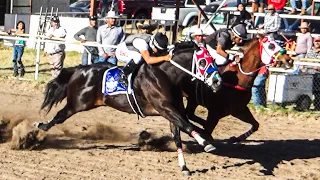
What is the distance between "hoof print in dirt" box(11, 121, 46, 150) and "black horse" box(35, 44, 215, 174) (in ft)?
0.55

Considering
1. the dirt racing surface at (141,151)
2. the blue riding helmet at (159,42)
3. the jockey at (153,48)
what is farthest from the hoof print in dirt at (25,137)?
the blue riding helmet at (159,42)

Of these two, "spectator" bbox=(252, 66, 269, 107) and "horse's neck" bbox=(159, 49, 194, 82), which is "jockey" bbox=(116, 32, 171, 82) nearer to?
"horse's neck" bbox=(159, 49, 194, 82)

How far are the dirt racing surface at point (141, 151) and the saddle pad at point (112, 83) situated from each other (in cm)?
85

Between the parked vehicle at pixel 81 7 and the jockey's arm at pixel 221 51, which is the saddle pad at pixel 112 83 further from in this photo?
the parked vehicle at pixel 81 7

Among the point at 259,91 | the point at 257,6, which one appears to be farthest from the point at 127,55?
the point at 257,6

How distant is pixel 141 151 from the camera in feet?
33.7

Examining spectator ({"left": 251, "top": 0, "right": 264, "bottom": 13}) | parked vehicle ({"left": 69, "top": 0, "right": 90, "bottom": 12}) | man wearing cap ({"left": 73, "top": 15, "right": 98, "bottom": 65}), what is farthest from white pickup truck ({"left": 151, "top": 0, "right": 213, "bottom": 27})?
man wearing cap ({"left": 73, "top": 15, "right": 98, "bottom": 65})

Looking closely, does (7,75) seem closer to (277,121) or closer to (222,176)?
(277,121)

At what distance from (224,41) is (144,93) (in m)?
1.59

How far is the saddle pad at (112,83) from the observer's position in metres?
9.89

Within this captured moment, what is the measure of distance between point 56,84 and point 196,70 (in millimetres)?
2400

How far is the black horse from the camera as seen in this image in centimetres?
910

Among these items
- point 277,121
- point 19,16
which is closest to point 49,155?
point 277,121

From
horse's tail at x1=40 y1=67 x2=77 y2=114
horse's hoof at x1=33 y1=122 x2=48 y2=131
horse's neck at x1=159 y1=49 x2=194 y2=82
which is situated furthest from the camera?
horse's tail at x1=40 y1=67 x2=77 y2=114
